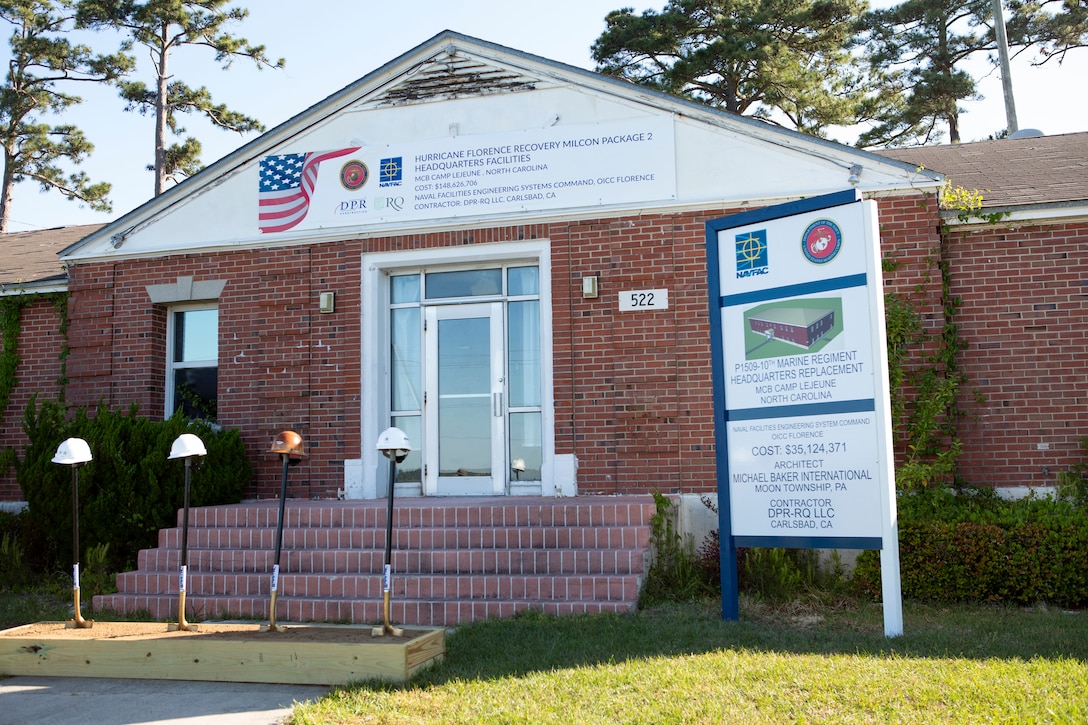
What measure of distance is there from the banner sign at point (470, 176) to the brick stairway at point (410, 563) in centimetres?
325

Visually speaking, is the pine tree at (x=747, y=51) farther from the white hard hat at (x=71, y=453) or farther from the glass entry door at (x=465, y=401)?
the white hard hat at (x=71, y=453)

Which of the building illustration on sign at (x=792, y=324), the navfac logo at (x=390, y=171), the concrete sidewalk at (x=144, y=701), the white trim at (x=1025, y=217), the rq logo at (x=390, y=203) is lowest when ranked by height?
the concrete sidewalk at (x=144, y=701)

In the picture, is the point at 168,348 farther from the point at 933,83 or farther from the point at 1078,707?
the point at 933,83

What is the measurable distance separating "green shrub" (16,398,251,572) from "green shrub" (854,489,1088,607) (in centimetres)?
628

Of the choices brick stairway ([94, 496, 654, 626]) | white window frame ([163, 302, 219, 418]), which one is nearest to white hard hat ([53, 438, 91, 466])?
brick stairway ([94, 496, 654, 626])

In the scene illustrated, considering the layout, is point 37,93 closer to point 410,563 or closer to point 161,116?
point 161,116

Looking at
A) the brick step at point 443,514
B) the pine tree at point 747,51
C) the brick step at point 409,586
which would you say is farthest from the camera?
the pine tree at point 747,51

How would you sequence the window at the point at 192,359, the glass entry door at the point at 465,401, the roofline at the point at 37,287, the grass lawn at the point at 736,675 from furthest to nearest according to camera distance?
the roofline at the point at 37,287 < the window at the point at 192,359 < the glass entry door at the point at 465,401 < the grass lawn at the point at 736,675

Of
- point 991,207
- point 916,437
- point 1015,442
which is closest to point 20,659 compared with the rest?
point 916,437

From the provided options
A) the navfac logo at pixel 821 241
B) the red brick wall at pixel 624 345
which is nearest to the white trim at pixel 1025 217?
the red brick wall at pixel 624 345

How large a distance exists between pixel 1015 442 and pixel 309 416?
7157 mm

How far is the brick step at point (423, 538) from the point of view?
25.4 feet

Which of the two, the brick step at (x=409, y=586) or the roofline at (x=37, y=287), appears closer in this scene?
the brick step at (x=409, y=586)

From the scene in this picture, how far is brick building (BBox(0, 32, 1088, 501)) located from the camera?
918 cm
